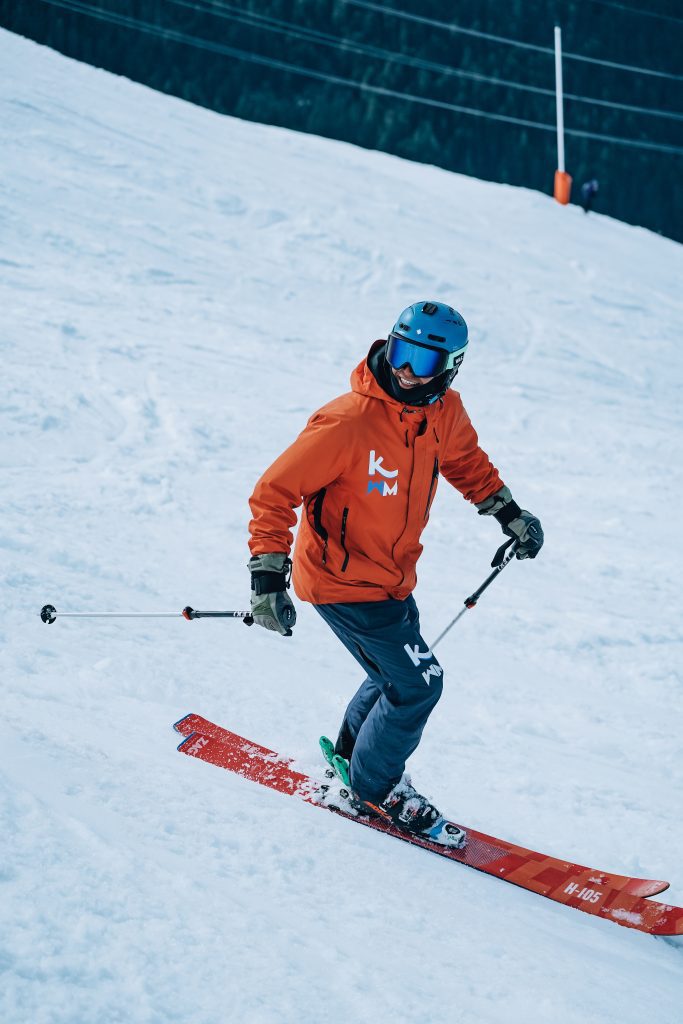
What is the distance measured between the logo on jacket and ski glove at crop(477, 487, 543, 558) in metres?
0.91

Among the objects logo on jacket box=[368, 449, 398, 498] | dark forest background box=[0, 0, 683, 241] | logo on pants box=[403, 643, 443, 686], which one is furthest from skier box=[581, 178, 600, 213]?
logo on pants box=[403, 643, 443, 686]

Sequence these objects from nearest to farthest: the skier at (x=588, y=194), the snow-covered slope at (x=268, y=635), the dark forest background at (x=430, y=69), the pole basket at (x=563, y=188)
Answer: the snow-covered slope at (x=268, y=635) → the skier at (x=588, y=194) → the dark forest background at (x=430, y=69) → the pole basket at (x=563, y=188)

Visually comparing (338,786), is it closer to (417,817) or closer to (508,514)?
(417,817)

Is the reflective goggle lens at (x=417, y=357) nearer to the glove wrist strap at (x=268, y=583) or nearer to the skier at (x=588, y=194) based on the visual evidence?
the glove wrist strap at (x=268, y=583)

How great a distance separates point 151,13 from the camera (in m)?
19.1

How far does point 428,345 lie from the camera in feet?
9.58

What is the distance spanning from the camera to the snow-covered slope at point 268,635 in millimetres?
2201

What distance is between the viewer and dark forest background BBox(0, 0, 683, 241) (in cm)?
1917

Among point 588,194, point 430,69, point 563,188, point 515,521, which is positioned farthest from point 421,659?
point 430,69

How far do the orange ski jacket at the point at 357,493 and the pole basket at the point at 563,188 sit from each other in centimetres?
1830

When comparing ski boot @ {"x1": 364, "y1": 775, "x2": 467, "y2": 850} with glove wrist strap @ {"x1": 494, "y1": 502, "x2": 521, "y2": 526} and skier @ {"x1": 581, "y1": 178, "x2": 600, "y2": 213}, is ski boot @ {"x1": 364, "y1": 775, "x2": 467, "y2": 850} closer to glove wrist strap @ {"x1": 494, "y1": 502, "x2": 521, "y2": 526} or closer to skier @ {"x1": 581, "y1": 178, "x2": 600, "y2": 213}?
glove wrist strap @ {"x1": 494, "y1": 502, "x2": 521, "y2": 526}

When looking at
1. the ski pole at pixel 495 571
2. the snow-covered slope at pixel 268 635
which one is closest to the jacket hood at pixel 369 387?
the ski pole at pixel 495 571

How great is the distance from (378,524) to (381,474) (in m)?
0.19

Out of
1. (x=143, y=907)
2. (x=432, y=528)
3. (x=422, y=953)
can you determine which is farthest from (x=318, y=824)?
(x=432, y=528)
